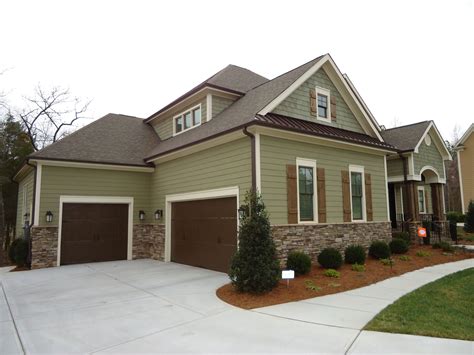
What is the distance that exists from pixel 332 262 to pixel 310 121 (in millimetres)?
4860

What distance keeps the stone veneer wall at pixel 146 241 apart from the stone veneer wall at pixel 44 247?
9.84 feet

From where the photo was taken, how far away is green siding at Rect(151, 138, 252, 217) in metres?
9.68

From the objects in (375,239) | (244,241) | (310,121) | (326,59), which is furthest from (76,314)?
(326,59)

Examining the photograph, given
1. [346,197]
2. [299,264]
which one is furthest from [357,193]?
[299,264]

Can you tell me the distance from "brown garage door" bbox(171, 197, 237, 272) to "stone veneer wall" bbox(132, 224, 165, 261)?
108 cm

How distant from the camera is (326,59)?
12.2 m

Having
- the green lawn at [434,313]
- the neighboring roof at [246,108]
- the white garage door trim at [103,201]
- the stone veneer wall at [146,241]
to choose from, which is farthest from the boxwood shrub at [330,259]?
the white garage door trim at [103,201]

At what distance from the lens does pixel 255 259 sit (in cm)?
736

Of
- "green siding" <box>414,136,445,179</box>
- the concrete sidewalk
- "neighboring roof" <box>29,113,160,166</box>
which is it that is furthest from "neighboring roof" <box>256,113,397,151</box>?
"neighboring roof" <box>29,113,160,166</box>

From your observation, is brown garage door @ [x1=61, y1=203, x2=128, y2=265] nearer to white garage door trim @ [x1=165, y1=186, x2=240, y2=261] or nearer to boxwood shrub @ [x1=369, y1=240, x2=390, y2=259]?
white garage door trim @ [x1=165, y1=186, x2=240, y2=261]

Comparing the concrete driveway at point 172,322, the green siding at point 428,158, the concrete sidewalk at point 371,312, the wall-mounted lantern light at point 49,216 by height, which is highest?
the green siding at point 428,158

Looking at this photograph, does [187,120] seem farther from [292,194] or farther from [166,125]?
[292,194]

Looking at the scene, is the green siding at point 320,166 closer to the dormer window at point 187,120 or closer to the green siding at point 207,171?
the green siding at point 207,171

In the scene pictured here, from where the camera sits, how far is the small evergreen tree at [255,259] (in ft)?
23.9
